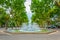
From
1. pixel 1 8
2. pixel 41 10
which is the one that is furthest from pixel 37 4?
pixel 1 8

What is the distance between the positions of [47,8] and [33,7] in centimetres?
505

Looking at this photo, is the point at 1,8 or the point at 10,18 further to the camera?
the point at 10,18

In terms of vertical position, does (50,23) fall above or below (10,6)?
below

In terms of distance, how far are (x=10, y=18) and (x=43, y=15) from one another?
34.4 ft

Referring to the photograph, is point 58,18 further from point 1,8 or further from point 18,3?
point 1,8

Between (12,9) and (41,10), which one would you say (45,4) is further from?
(12,9)

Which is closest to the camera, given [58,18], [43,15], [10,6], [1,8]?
[1,8]

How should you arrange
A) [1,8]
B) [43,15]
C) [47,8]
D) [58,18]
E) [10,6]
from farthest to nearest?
1. [58,18]
2. [43,15]
3. [47,8]
4. [10,6]
5. [1,8]

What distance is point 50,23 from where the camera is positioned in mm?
74938

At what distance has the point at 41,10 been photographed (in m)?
58.3

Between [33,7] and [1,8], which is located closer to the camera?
[1,8]

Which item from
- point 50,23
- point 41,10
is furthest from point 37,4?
point 50,23

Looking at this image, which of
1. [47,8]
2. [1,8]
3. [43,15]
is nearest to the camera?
[1,8]

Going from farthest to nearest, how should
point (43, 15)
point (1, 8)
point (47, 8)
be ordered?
point (43, 15)
point (47, 8)
point (1, 8)
